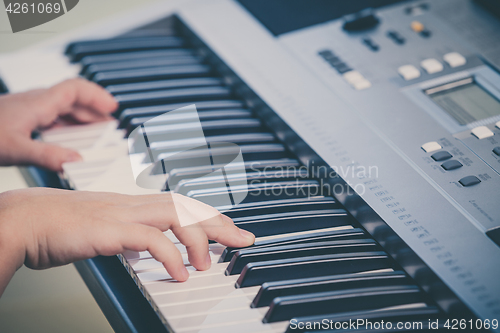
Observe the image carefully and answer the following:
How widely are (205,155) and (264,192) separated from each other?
0.18 meters

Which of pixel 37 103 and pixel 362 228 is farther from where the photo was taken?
pixel 37 103

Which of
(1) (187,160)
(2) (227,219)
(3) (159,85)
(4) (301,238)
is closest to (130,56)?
(3) (159,85)

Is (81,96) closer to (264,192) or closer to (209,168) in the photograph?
(209,168)

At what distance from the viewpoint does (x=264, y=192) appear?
39.4 inches

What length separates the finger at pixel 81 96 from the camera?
3.94 ft

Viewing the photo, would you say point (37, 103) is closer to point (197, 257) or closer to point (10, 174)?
point (10, 174)

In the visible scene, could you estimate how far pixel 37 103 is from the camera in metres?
1.17

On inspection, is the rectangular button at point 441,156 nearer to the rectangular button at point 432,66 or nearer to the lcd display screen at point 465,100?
the lcd display screen at point 465,100

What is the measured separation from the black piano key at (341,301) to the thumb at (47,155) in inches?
25.5

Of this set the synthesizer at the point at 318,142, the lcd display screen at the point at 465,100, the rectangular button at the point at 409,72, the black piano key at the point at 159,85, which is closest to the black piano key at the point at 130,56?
the synthesizer at the point at 318,142

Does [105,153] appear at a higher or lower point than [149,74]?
lower

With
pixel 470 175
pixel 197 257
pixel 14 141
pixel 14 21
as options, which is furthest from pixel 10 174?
pixel 470 175

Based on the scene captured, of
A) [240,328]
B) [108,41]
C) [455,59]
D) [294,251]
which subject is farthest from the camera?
[108,41]

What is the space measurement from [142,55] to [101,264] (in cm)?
68
